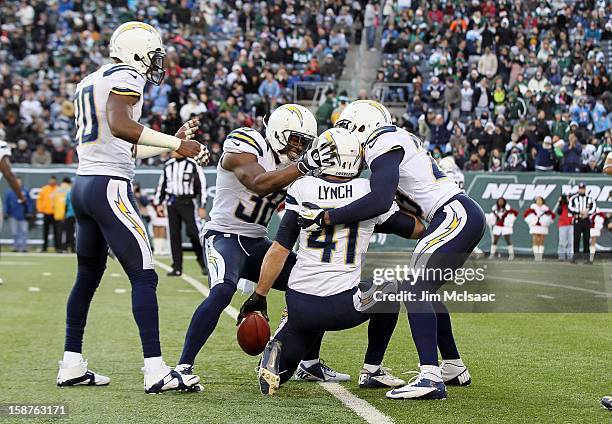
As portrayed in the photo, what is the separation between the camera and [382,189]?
213 inches

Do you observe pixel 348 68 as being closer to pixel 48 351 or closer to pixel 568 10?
pixel 568 10

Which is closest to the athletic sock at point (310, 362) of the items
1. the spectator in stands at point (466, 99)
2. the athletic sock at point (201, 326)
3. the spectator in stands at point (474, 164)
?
the athletic sock at point (201, 326)

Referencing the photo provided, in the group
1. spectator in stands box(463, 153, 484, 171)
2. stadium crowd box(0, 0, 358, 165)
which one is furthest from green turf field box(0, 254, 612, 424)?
stadium crowd box(0, 0, 358, 165)

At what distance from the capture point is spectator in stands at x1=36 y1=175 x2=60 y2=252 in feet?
66.3

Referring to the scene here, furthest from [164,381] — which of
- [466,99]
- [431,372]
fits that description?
[466,99]

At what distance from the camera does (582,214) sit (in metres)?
18.8

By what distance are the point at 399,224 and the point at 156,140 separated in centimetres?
144

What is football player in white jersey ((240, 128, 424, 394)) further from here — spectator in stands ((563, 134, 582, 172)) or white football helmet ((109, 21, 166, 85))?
spectator in stands ((563, 134, 582, 172))

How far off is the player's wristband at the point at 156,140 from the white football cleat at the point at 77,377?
133 cm

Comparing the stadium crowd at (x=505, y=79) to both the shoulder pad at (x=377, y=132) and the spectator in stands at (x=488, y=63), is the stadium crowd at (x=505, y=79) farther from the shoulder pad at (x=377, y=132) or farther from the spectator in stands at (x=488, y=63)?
the shoulder pad at (x=377, y=132)

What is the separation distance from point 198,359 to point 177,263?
7.20 meters

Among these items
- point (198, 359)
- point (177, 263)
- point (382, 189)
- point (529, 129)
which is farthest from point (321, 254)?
point (529, 129)

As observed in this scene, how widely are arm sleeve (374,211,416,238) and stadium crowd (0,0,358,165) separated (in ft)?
47.8

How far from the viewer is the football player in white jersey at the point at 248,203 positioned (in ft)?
18.6
